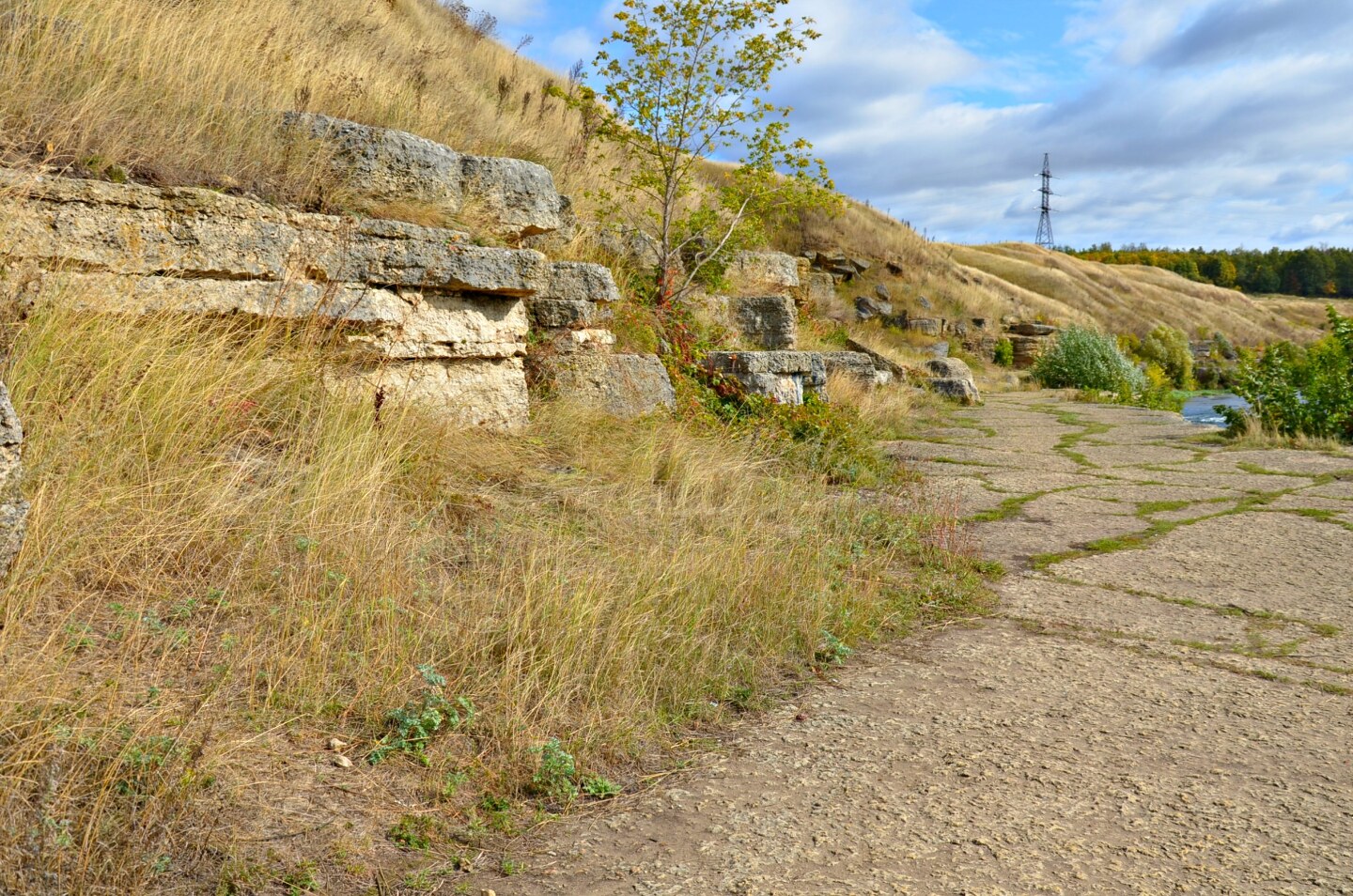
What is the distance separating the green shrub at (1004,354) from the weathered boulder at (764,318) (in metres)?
10.9

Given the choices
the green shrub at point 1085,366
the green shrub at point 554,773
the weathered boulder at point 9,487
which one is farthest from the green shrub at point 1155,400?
the weathered boulder at point 9,487

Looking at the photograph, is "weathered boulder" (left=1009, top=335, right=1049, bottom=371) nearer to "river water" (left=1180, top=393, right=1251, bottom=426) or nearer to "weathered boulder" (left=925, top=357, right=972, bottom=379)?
"river water" (left=1180, top=393, right=1251, bottom=426)

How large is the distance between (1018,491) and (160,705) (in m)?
5.02

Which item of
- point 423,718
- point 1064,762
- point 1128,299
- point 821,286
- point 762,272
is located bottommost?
point 1064,762

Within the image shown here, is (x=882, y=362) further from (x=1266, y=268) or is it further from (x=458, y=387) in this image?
(x=1266, y=268)

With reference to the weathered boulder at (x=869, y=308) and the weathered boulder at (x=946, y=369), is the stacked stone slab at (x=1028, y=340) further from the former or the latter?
the weathered boulder at (x=946, y=369)

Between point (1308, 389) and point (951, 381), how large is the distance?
14.5ft

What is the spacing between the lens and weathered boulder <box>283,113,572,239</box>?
15.5 ft

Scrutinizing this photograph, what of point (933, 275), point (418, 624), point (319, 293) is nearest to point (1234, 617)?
point (418, 624)

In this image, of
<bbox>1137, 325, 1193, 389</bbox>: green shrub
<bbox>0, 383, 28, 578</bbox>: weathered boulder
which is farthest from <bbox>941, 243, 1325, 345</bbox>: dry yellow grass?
<bbox>0, 383, 28, 578</bbox>: weathered boulder

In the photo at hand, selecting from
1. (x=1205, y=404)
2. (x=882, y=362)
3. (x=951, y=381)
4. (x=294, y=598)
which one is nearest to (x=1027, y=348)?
(x=1205, y=404)

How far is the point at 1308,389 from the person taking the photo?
27.2ft

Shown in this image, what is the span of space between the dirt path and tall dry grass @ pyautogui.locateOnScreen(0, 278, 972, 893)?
31cm

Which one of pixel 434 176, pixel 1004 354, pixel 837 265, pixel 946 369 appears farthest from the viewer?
pixel 1004 354
